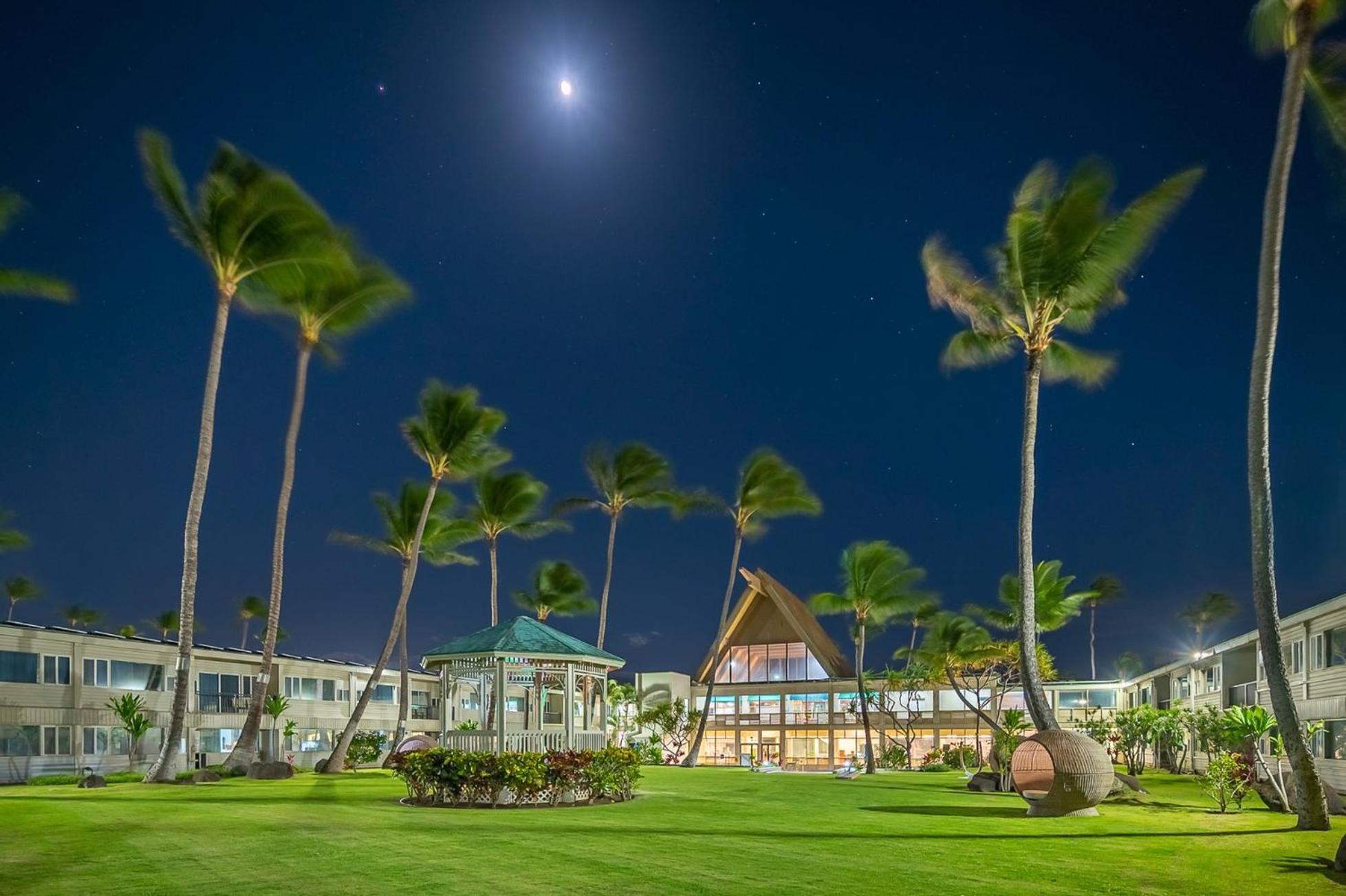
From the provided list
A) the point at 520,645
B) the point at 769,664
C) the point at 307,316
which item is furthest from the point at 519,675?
the point at 769,664

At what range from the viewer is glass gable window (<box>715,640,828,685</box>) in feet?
206

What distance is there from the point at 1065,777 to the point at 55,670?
107 feet

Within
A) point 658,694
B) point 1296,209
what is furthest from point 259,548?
point 1296,209

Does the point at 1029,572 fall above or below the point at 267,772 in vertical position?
above

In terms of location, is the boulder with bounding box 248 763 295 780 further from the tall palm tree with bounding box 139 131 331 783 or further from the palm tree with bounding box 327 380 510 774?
the palm tree with bounding box 327 380 510 774

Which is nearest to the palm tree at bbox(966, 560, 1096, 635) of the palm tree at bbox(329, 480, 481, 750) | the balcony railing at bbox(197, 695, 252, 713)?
the palm tree at bbox(329, 480, 481, 750)

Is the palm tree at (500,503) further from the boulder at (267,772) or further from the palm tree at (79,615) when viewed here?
the palm tree at (79,615)

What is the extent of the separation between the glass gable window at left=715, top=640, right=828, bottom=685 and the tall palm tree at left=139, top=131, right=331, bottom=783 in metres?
37.7

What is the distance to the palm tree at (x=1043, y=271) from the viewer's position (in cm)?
2691

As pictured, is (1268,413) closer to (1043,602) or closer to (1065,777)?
(1065,777)

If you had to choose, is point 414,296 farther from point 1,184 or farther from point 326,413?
point 326,413

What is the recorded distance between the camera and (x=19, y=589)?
83.1 m

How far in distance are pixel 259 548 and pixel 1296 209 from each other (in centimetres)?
9615

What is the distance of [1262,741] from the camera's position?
35719 mm
